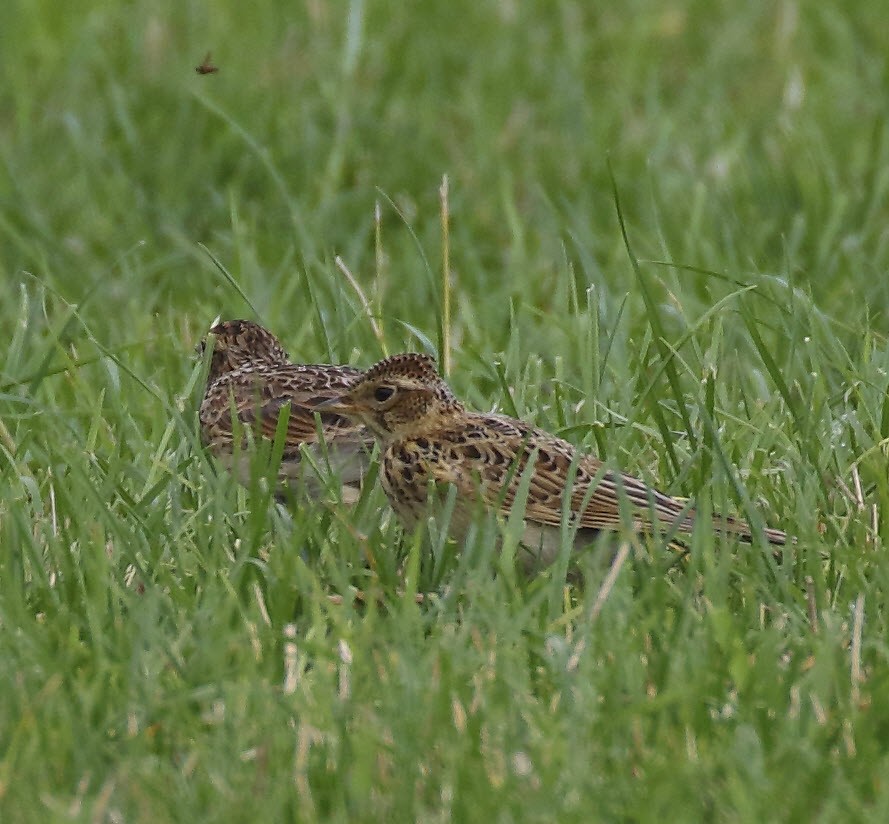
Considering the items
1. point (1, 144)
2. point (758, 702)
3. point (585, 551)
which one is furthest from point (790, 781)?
point (1, 144)

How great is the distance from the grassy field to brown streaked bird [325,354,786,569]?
0.40 feet

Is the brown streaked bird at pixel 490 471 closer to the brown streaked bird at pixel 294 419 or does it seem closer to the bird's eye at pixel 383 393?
the bird's eye at pixel 383 393

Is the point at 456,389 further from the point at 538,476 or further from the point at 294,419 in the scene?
the point at 538,476

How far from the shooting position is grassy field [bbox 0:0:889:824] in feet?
12.1

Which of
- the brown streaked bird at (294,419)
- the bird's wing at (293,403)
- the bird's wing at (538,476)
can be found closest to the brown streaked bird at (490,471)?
the bird's wing at (538,476)

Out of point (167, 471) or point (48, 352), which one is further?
point (48, 352)

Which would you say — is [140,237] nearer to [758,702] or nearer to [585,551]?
[585,551]

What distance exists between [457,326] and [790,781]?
Result: 13.3ft

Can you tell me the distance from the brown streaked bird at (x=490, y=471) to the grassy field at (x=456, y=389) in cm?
12

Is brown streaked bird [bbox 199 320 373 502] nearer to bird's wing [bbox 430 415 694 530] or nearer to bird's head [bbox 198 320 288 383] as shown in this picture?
bird's head [bbox 198 320 288 383]

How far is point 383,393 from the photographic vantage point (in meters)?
5.51

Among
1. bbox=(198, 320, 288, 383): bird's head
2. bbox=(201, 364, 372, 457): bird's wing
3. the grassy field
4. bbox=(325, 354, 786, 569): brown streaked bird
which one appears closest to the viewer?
the grassy field

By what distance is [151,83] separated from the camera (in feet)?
33.2

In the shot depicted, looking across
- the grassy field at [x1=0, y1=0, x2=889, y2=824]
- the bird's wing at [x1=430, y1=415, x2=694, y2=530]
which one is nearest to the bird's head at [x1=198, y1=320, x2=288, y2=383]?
the grassy field at [x1=0, y1=0, x2=889, y2=824]
